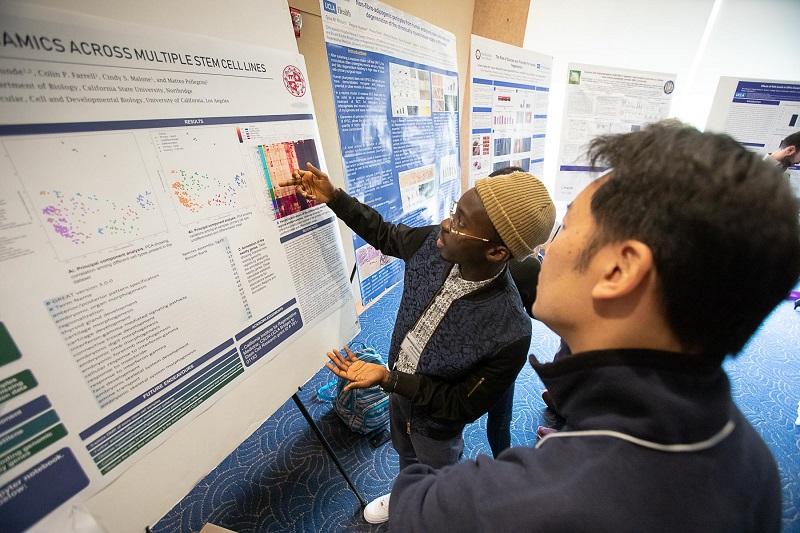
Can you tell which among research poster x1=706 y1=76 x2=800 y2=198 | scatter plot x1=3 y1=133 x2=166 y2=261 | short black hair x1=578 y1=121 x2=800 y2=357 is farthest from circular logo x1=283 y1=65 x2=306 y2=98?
research poster x1=706 y1=76 x2=800 y2=198

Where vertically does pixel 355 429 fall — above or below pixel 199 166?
below

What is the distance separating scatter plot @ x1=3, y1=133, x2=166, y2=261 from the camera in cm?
51

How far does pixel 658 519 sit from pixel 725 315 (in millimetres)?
288

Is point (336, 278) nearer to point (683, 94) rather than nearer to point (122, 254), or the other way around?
point (122, 254)

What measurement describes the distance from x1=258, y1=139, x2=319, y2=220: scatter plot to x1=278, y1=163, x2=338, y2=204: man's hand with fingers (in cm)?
1

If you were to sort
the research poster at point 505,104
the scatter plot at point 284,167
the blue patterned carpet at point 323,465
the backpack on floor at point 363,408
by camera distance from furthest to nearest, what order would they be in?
the research poster at point 505,104, the backpack on floor at point 363,408, the blue patterned carpet at point 323,465, the scatter plot at point 284,167

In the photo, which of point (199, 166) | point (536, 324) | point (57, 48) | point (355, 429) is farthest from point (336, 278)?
point (536, 324)

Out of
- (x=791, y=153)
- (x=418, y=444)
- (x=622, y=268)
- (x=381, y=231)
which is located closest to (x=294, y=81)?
(x=381, y=231)

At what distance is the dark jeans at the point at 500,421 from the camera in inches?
52.1

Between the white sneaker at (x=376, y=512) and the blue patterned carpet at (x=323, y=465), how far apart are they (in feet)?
0.12

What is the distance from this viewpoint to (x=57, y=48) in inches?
20.1

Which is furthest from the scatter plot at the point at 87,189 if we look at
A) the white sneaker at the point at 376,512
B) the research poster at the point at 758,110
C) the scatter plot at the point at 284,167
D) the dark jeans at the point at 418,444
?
the research poster at the point at 758,110

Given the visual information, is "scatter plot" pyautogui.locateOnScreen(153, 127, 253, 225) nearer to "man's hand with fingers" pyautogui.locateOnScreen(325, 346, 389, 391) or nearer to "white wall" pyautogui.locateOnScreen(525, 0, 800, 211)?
"man's hand with fingers" pyautogui.locateOnScreen(325, 346, 389, 391)

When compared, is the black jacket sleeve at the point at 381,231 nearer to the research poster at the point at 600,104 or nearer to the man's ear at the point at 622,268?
the man's ear at the point at 622,268
